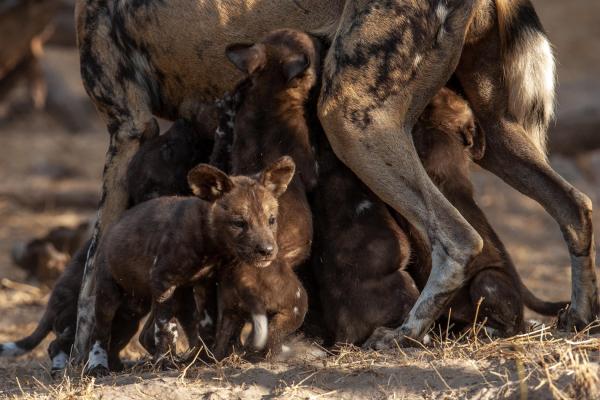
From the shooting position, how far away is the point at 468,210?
16.9 ft

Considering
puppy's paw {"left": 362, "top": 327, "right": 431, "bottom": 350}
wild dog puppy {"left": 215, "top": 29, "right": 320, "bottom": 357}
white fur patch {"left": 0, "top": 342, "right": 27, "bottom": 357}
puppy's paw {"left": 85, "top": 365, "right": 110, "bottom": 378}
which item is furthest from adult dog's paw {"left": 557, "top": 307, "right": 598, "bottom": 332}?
white fur patch {"left": 0, "top": 342, "right": 27, "bottom": 357}

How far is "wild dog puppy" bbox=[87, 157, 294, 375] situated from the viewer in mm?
4477

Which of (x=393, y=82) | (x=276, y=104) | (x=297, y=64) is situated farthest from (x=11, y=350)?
(x=393, y=82)

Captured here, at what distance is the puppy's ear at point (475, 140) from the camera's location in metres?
5.29

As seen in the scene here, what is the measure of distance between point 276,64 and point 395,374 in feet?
5.68

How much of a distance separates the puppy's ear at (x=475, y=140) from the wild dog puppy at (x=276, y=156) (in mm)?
734

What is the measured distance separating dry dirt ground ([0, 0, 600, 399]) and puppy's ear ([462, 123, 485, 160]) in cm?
95

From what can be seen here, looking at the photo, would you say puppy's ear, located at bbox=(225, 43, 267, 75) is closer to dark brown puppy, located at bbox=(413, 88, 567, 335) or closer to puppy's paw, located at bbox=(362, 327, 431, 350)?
dark brown puppy, located at bbox=(413, 88, 567, 335)

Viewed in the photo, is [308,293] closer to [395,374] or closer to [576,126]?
[395,374]

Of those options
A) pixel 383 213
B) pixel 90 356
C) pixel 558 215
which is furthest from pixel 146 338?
pixel 558 215

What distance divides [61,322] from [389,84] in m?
1.94

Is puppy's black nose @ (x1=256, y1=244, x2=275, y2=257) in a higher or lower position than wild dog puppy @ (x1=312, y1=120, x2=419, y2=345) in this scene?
higher

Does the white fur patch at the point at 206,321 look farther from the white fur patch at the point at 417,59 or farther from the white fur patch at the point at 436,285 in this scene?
the white fur patch at the point at 417,59

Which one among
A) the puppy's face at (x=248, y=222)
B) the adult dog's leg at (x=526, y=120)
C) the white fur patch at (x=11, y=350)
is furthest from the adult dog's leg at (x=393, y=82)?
the white fur patch at (x=11, y=350)
